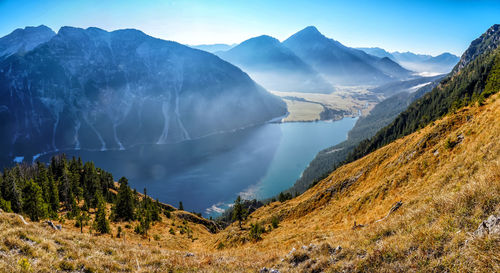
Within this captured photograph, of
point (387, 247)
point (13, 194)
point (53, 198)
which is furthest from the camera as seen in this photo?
point (53, 198)

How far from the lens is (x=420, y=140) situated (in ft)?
131

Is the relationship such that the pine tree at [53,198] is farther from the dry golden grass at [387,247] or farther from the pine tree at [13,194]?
the dry golden grass at [387,247]

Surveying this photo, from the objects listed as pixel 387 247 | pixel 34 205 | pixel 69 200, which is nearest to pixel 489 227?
pixel 387 247

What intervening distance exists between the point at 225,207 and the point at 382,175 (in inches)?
5907

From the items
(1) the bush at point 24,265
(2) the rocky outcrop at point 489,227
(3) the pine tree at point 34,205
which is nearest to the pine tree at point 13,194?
(3) the pine tree at point 34,205

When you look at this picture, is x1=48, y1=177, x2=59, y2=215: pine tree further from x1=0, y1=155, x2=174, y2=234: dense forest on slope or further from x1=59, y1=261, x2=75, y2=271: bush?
x1=59, y1=261, x2=75, y2=271: bush

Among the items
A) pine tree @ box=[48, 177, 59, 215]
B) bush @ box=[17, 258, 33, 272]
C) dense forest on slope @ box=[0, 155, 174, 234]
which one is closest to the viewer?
bush @ box=[17, 258, 33, 272]

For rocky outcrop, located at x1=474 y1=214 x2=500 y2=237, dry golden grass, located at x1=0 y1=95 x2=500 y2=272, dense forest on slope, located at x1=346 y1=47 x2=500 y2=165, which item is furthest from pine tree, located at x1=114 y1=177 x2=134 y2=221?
dense forest on slope, located at x1=346 y1=47 x2=500 y2=165

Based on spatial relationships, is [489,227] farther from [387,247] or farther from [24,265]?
[24,265]

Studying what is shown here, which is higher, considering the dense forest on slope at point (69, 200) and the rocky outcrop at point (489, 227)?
the rocky outcrop at point (489, 227)

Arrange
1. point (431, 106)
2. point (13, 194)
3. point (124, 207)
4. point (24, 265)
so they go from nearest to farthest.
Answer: point (24, 265)
point (13, 194)
point (124, 207)
point (431, 106)

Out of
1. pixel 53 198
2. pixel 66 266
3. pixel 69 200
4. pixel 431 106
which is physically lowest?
pixel 69 200

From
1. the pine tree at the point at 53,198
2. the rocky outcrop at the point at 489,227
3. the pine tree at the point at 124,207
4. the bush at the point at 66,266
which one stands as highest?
the rocky outcrop at the point at 489,227

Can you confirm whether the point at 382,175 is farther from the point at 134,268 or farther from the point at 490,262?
the point at 134,268
